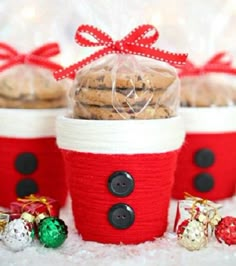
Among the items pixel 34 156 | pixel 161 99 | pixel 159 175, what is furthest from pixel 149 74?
pixel 34 156

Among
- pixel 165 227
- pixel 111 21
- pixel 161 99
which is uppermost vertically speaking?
pixel 111 21

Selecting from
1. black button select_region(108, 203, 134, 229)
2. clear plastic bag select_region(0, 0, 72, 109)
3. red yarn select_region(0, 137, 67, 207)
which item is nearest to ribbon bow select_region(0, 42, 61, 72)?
clear plastic bag select_region(0, 0, 72, 109)

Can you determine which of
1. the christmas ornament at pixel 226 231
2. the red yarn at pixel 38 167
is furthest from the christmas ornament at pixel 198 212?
the red yarn at pixel 38 167

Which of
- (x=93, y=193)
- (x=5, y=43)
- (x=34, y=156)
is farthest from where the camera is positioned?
(x=5, y=43)

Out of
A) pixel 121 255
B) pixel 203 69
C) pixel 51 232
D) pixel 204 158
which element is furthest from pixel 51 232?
pixel 203 69

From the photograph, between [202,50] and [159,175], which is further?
[202,50]

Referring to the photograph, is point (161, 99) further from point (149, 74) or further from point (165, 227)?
point (165, 227)

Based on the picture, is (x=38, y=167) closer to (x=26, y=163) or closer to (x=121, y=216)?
(x=26, y=163)
